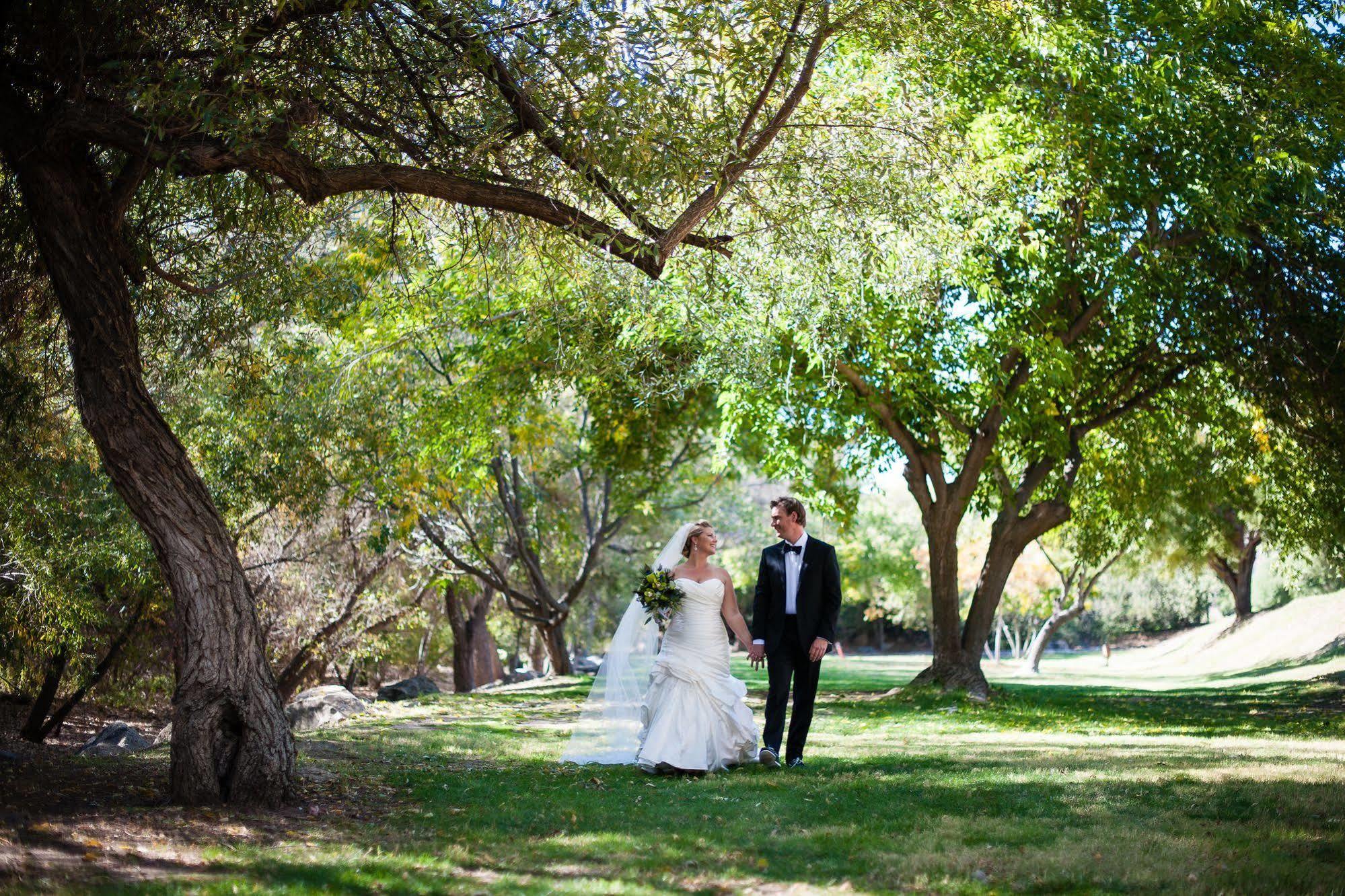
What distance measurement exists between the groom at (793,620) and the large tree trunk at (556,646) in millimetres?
14634

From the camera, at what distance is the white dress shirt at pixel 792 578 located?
9.72 m

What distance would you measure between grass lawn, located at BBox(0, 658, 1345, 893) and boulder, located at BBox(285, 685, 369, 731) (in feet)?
5.53

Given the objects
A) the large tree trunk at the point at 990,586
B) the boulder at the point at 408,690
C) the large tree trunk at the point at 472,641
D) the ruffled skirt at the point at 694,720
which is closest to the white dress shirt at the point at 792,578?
the ruffled skirt at the point at 694,720

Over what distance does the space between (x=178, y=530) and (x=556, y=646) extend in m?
18.7

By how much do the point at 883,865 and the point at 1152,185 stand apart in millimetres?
11661

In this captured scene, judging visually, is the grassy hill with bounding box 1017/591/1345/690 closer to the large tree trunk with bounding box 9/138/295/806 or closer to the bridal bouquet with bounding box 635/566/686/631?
the bridal bouquet with bounding box 635/566/686/631

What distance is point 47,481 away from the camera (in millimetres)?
13078

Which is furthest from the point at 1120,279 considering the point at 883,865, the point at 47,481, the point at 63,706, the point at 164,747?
the point at 63,706

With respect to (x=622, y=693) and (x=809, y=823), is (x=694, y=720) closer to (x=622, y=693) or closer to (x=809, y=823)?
(x=622, y=693)

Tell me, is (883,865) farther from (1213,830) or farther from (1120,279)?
(1120,279)

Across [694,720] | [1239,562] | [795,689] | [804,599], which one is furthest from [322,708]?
[1239,562]

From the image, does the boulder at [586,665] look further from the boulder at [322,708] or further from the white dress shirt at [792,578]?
the white dress shirt at [792,578]

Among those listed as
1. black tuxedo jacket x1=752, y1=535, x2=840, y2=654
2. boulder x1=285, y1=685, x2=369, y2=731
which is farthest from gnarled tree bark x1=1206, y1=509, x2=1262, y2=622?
black tuxedo jacket x1=752, y1=535, x2=840, y2=654

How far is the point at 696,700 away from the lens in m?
9.49
